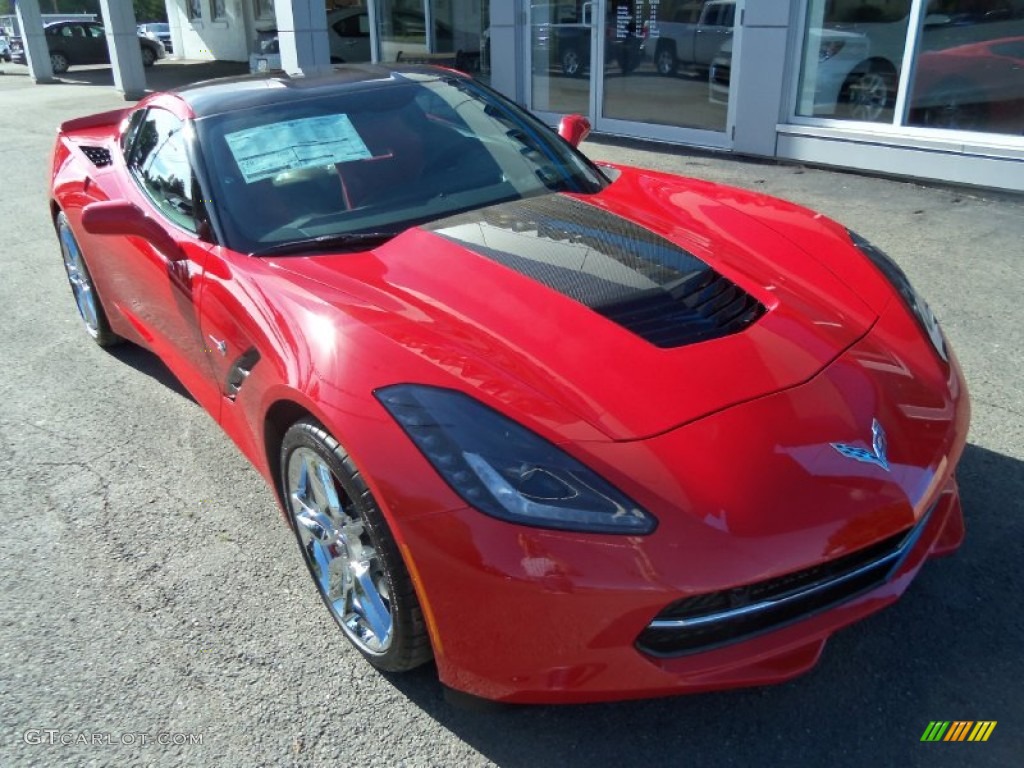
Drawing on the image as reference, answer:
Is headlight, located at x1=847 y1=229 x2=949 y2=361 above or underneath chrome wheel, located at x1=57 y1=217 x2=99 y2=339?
above

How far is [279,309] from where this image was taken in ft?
8.05

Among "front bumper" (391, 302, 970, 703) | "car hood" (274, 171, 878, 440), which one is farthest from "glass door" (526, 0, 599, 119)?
"front bumper" (391, 302, 970, 703)

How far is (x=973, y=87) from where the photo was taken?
23.9ft

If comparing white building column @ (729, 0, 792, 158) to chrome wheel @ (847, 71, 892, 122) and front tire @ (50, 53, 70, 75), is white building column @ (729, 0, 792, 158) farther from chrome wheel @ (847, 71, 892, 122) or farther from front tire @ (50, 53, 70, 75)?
front tire @ (50, 53, 70, 75)

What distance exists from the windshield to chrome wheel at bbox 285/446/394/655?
31.6 inches

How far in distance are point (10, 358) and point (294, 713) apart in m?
3.34

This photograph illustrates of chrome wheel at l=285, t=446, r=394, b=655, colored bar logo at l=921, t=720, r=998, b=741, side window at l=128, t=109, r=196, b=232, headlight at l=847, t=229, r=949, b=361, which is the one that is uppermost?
side window at l=128, t=109, r=196, b=232

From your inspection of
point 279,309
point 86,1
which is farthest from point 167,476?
point 86,1

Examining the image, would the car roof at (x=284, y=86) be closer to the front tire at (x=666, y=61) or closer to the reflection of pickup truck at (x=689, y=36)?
the reflection of pickup truck at (x=689, y=36)

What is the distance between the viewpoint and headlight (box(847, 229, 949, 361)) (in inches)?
102

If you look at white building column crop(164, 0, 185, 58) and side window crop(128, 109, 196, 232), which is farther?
white building column crop(164, 0, 185, 58)

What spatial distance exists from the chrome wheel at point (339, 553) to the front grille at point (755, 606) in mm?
697

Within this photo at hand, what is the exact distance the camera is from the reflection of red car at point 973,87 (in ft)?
23.1

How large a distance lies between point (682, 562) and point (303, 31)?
1303cm
